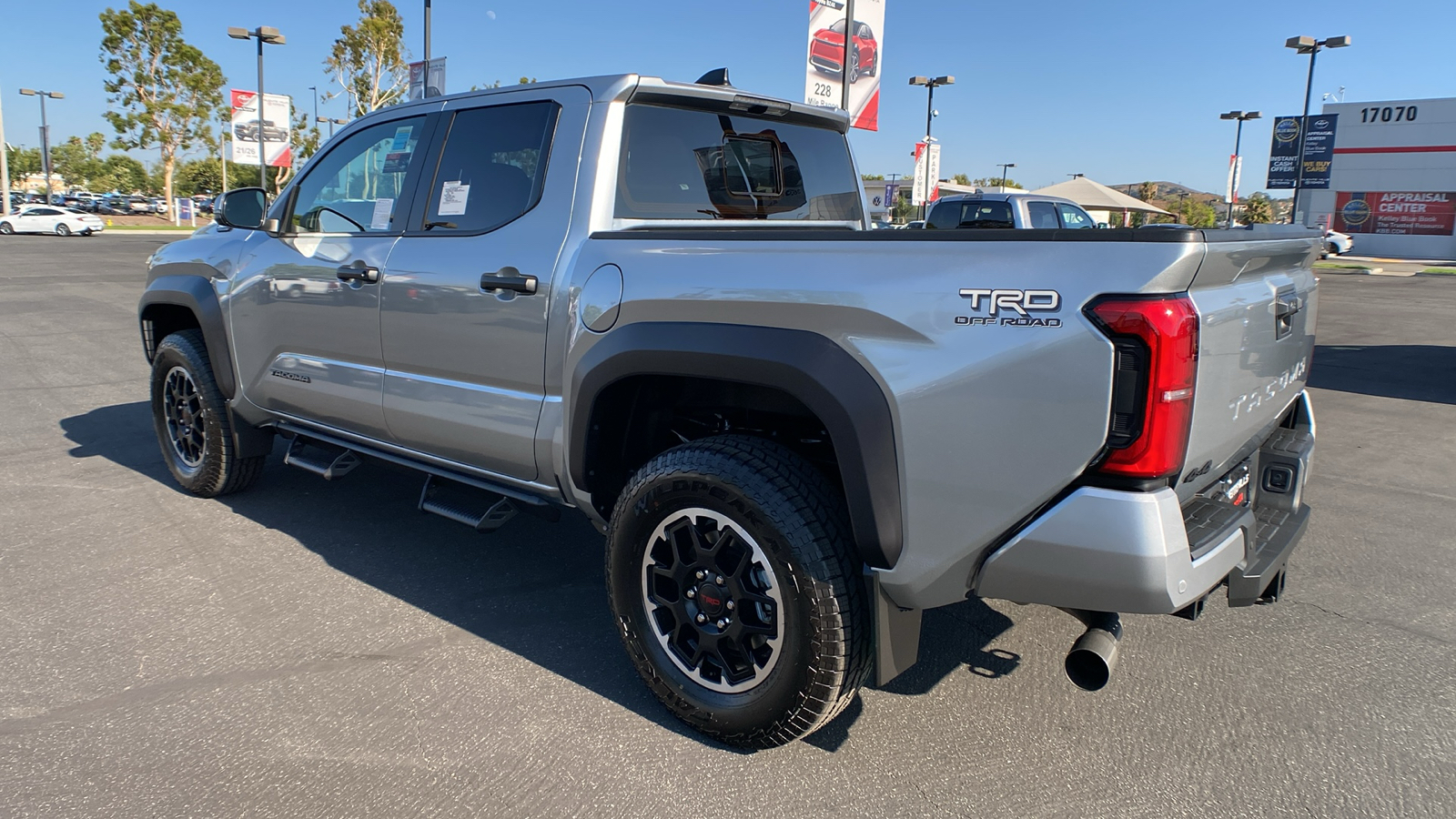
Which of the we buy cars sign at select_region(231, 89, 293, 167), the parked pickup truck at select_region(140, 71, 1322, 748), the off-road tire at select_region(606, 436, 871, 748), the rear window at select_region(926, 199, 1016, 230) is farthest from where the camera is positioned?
the we buy cars sign at select_region(231, 89, 293, 167)

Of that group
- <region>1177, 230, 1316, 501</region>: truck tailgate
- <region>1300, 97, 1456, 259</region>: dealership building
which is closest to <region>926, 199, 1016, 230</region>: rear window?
<region>1177, 230, 1316, 501</region>: truck tailgate

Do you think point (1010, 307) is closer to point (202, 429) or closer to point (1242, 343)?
point (1242, 343)

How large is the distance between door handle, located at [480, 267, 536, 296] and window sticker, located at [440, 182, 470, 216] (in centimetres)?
42

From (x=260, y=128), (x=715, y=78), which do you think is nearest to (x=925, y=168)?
(x=715, y=78)

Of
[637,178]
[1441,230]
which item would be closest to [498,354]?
[637,178]

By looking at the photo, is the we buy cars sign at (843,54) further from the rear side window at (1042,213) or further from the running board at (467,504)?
the running board at (467,504)

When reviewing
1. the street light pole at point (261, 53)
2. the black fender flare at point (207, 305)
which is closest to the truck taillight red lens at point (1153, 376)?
the black fender flare at point (207, 305)

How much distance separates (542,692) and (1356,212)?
50.8 meters

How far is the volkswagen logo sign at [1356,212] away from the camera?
43.3 metres

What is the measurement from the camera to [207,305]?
4.71 metres

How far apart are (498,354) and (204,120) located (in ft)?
193

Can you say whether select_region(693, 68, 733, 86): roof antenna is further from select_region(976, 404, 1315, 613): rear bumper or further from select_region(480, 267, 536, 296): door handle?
select_region(976, 404, 1315, 613): rear bumper

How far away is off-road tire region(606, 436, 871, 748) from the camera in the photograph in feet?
8.37

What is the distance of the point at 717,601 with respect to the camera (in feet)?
9.21
